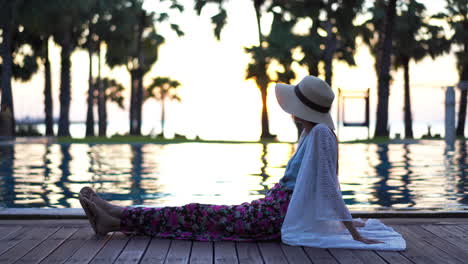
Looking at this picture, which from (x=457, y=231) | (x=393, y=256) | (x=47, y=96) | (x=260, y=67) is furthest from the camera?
(x=47, y=96)

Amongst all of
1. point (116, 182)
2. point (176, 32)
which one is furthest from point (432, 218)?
point (176, 32)

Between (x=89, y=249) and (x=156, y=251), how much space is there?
0.56 meters

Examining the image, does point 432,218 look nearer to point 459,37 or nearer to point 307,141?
point 307,141

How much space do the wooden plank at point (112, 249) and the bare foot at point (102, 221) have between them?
0.37 ft

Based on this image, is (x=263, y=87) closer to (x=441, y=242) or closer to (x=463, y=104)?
(x=463, y=104)

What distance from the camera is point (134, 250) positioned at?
525 cm

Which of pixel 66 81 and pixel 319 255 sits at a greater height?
pixel 66 81

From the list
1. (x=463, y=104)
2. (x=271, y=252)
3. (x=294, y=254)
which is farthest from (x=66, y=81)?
(x=294, y=254)

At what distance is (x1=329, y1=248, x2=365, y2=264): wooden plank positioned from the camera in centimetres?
491

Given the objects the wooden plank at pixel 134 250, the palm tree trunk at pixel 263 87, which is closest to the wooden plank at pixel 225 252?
the wooden plank at pixel 134 250

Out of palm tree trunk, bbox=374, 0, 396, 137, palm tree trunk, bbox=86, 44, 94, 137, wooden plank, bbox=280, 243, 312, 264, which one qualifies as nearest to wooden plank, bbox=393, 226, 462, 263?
wooden plank, bbox=280, 243, 312, 264

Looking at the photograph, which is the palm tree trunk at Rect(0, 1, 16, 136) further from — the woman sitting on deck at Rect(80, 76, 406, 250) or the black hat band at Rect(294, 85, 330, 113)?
the black hat band at Rect(294, 85, 330, 113)

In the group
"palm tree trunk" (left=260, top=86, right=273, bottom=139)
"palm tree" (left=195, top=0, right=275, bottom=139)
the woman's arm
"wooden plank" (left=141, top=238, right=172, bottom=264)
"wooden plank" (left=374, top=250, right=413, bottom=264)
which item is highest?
"palm tree" (left=195, top=0, right=275, bottom=139)

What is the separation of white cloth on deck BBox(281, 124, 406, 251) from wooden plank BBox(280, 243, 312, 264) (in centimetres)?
7
